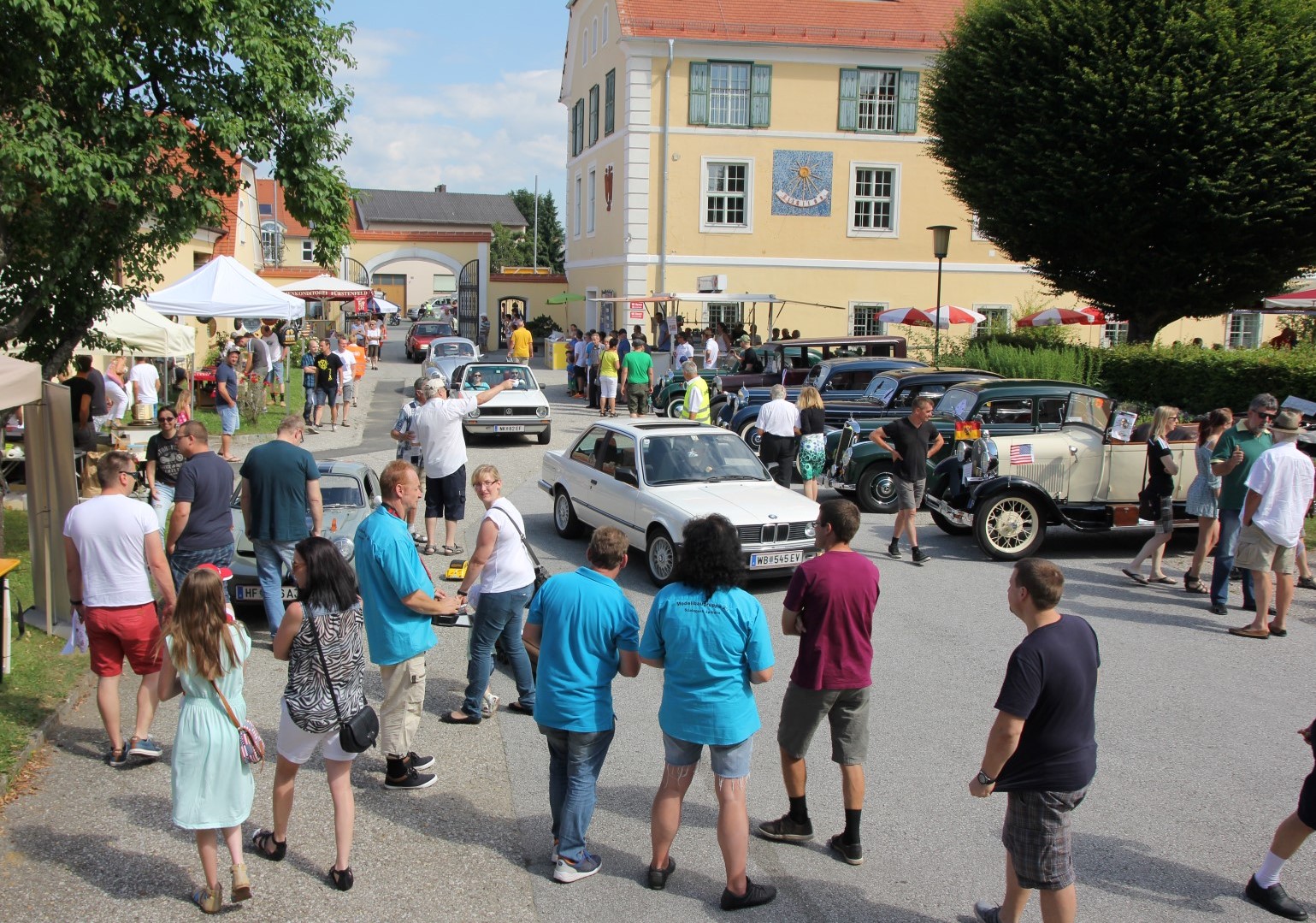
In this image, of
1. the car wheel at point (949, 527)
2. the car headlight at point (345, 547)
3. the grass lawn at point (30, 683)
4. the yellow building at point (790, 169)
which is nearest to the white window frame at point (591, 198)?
the yellow building at point (790, 169)

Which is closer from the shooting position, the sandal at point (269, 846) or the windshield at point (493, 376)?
the sandal at point (269, 846)

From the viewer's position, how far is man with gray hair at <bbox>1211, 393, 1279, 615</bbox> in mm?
9125

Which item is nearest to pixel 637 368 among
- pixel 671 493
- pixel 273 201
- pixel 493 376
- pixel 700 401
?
pixel 493 376

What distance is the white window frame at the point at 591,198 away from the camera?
121 feet

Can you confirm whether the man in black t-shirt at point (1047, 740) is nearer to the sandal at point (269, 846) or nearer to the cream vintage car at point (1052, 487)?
the sandal at point (269, 846)

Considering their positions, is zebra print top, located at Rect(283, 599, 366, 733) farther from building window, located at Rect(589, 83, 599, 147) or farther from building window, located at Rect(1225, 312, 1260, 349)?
building window, located at Rect(1225, 312, 1260, 349)

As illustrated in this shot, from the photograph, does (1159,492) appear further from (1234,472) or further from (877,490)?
(877,490)

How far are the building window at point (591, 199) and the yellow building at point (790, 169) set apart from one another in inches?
115

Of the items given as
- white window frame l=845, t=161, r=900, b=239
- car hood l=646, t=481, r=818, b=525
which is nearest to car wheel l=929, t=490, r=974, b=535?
car hood l=646, t=481, r=818, b=525

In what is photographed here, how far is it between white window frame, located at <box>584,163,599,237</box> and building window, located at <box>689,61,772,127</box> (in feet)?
18.1

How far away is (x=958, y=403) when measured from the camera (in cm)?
1399

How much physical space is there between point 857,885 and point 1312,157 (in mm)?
19469

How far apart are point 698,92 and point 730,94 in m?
0.98

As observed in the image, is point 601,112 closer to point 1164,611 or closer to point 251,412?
point 251,412
